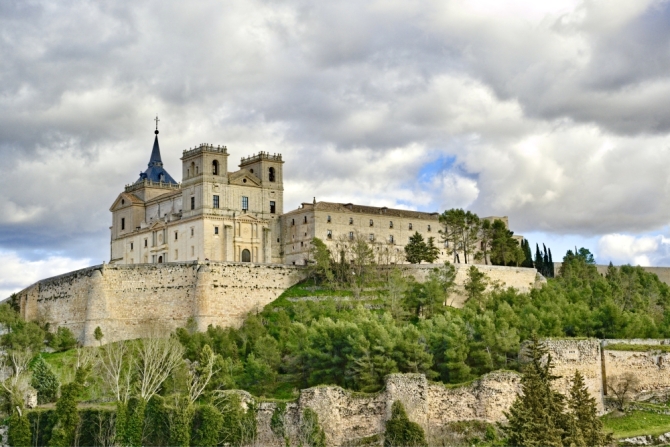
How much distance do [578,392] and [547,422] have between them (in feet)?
8.71

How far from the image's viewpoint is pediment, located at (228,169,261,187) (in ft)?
254

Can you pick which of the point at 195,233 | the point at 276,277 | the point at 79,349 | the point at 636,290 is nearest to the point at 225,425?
the point at 79,349

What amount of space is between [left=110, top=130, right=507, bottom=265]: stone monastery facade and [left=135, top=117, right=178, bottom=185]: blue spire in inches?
6.0

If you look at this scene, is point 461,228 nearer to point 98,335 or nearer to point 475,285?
point 475,285

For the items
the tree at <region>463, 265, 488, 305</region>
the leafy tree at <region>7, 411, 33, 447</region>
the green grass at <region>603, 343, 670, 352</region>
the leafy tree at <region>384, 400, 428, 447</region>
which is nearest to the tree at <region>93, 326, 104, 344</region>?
the leafy tree at <region>7, 411, 33, 447</region>

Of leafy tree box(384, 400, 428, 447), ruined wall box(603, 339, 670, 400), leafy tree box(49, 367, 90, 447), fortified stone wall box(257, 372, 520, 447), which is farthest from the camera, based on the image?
ruined wall box(603, 339, 670, 400)

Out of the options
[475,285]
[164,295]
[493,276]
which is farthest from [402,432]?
[493,276]

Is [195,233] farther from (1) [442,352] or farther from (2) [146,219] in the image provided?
(1) [442,352]

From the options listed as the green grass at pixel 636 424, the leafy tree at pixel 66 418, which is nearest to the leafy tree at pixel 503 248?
the green grass at pixel 636 424

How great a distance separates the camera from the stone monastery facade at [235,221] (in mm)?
75750

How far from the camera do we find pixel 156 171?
87125mm

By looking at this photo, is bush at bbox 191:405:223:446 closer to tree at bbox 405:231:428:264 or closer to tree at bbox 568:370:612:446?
tree at bbox 568:370:612:446

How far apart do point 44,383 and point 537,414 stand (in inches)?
1048

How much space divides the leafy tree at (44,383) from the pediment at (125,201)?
26608 millimetres
